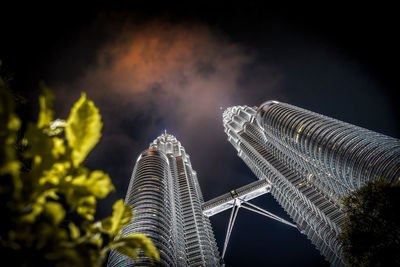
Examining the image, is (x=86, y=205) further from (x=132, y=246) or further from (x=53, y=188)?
(x=132, y=246)

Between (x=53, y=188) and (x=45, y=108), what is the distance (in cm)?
72

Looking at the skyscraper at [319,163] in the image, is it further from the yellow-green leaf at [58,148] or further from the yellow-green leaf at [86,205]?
the yellow-green leaf at [58,148]

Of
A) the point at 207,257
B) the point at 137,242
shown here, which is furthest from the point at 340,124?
the point at 137,242

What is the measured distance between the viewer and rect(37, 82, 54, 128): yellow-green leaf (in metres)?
1.79

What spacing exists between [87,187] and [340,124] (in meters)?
63.0

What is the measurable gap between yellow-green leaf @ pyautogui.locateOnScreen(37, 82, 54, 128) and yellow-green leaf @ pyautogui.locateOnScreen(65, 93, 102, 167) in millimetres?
159

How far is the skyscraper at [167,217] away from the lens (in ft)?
159

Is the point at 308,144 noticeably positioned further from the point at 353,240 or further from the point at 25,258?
the point at 25,258

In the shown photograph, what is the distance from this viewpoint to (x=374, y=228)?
1477cm

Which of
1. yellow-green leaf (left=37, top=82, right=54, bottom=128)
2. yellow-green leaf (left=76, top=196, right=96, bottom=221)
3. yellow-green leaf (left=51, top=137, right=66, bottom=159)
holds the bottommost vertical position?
yellow-green leaf (left=76, top=196, right=96, bottom=221)

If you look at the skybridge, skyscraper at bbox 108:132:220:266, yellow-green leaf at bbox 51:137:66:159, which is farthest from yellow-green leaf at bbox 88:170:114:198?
the skybridge

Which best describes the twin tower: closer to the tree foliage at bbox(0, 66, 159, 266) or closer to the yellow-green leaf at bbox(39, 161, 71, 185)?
the tree foliage at bbox(0, 66, 159, 266)

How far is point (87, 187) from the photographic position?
6.08ft

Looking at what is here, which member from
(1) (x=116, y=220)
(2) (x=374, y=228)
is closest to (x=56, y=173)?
(1) (x=116, y=220)
